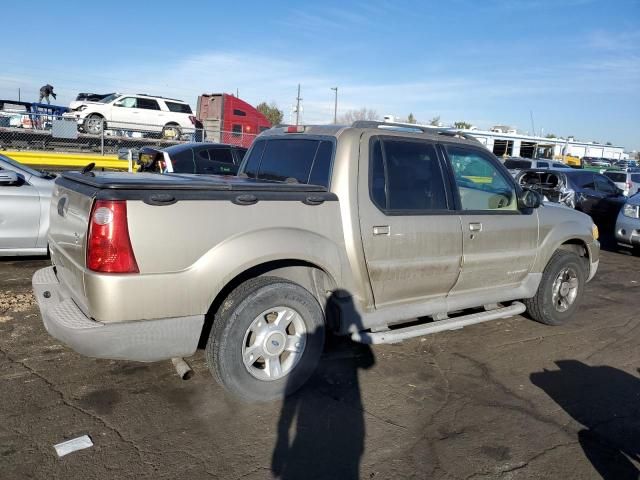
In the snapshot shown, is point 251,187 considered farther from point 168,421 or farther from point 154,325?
point 168,421

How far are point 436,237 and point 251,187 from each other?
1607mm

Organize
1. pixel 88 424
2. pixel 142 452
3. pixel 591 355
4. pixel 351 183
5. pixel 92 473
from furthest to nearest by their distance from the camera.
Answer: pixel 591 355, pixel 351 183, pixel 88 424, pixel 142 452, pixel 92 473

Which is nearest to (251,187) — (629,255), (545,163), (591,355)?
(591,355)

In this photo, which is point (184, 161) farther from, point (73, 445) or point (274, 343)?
point (73, 445)

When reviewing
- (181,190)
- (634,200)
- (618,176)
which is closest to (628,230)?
(634,200)

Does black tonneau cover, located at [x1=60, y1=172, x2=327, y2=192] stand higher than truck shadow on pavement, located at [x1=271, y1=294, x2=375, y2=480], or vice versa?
black tonneau cover, located at [x1=60, y1=172, x2=327, y2=192]

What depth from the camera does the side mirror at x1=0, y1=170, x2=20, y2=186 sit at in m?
6.55

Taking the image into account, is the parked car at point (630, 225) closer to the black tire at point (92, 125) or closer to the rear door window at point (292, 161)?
the rear door window at point (292, 161)

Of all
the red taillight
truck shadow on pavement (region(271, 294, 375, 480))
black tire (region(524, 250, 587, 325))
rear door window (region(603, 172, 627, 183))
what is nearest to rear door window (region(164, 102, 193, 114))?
rear door window (region(603, 172, 627, 183))

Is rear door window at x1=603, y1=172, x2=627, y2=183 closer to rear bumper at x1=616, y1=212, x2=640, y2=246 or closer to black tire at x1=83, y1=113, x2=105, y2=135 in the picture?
rear bumper at x1=616, y1=212, x2=640, y2=246

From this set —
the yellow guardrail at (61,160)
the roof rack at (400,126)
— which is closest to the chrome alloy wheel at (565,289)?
the roof rack at (400,126)

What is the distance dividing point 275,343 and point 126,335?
985 mm

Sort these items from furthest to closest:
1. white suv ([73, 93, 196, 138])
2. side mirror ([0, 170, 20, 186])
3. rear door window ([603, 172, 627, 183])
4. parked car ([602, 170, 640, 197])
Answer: white suv ([73, 93, 196, 138]) < rear door window ([603, 172, 627, 183]) < parked car ([602, 170, 640, 197]) < side mirror ([0, 170, 20, 186])

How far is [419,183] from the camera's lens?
4406mm
